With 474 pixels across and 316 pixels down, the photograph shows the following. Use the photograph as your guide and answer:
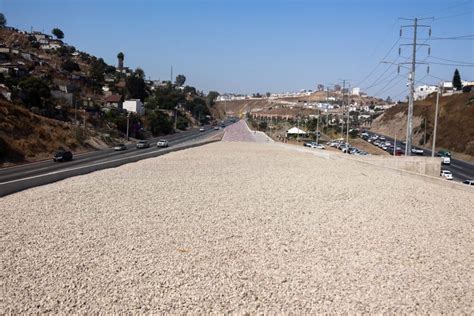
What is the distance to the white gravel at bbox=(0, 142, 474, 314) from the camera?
10.1m

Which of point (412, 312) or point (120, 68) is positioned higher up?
point (120, 68)

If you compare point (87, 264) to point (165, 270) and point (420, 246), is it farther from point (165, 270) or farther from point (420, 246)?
point (420, 246)

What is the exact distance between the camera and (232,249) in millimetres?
13945

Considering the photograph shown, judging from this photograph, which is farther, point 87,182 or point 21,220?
point 87,182

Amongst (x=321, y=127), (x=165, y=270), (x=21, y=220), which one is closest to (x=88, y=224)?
(x=21, y=220)

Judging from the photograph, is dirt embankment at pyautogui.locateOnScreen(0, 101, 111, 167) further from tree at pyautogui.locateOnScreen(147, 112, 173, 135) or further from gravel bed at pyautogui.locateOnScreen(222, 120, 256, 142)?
gravel bed at pyautogui.locateOnScreen(222, 120, 256, 142)

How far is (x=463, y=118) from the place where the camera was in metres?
82.1

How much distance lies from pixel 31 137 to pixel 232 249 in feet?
121

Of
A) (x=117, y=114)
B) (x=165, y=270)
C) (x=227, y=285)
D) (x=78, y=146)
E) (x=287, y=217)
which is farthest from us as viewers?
(x=117, y=114)

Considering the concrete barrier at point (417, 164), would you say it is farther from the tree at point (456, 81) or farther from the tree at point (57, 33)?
the tree at point (57, 33)

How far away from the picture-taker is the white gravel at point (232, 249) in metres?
10.1

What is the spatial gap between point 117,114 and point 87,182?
164 ft

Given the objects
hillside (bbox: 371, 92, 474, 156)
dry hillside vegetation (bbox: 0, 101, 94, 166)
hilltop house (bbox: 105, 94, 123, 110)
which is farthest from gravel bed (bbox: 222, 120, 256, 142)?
dry hillside vegetation (bbox: 0, 101, 94, 166)

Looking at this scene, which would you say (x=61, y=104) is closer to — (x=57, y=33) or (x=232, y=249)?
(x=232, y=249)
